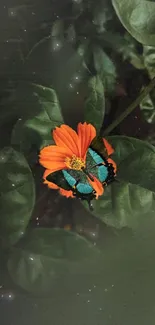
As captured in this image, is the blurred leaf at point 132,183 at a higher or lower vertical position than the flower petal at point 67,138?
lower

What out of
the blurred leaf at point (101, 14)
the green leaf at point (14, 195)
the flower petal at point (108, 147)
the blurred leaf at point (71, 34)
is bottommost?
the green leaf at point (14, 195)

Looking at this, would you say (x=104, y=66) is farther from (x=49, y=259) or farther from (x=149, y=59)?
(x=49, y=259)

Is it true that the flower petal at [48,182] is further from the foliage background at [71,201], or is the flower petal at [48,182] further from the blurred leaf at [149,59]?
the blurred leaf at [149,59]

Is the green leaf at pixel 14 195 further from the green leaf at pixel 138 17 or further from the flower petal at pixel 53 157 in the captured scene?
the green leaf at pixel 138 17

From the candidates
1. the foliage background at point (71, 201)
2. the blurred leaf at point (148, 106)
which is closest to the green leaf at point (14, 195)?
the foliage background at point (71, 201)

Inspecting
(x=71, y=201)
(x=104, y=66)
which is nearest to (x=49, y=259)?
(x=71, y=201)

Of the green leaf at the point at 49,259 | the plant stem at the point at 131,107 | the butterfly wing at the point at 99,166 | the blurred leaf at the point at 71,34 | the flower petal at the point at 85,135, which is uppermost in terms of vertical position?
the blurred leaf at the point at 71,34

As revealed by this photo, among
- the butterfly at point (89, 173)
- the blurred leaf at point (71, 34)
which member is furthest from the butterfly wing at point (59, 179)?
the blurred leaf at point (71, 34)

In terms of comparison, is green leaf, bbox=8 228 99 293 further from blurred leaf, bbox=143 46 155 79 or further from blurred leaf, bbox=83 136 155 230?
blurred leaf, bbox=143 46 155 79
